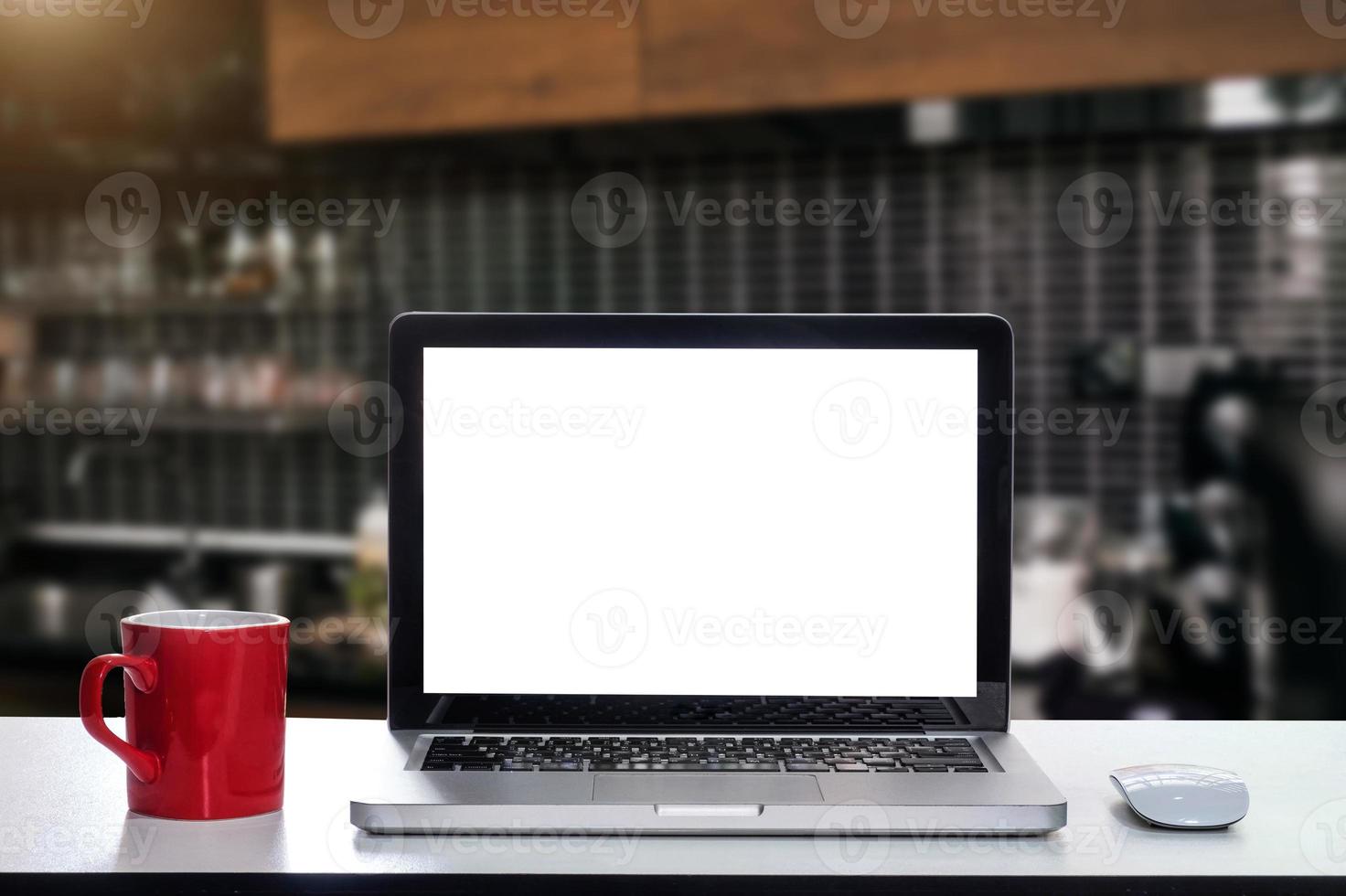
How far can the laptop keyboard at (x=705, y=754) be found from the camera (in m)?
0.58

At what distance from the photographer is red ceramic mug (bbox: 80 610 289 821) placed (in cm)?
55

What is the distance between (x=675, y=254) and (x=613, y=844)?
162cm

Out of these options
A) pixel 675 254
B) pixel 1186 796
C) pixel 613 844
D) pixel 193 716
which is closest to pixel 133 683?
pixel 193 716

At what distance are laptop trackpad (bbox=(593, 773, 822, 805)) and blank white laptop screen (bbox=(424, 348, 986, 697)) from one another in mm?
106

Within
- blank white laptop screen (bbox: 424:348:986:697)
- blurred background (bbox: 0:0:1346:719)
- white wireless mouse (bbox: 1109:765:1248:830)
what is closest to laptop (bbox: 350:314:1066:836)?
blank white laptop screen (bbox: 424:348:986:697)

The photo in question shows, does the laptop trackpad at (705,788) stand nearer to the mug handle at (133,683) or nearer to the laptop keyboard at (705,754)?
the laptop keyboard at (705,754)

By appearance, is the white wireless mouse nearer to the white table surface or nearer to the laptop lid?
the white table surface

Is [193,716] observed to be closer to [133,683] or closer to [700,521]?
[133,683]

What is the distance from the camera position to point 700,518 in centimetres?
68

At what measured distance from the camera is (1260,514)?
1.73 metres

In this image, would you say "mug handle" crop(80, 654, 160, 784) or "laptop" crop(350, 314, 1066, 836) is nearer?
"mug handle" crop(80, 654, 160, 784)

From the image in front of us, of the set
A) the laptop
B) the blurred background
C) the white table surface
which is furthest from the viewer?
the blurred background

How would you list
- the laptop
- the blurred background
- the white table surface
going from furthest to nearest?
the blurred background < the laptop < the white table surface

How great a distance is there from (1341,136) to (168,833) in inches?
72.5
